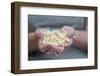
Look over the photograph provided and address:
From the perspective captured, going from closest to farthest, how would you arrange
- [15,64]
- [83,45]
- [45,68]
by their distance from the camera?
[15,64] → [45,68] → [83,45]

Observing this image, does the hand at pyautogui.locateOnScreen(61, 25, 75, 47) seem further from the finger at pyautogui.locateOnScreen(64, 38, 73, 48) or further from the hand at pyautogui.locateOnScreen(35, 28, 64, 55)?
the hand at pyautogui.locateOnScreen(35, 28, 64, 55)

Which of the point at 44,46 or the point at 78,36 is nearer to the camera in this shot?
the point at 44,46

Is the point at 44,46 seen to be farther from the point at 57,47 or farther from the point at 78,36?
the point at 78,36

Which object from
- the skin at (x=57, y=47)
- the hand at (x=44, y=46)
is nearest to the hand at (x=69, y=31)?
the skin at (x=57, y=47)

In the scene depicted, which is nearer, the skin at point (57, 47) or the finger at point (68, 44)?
the skin at point (57, 47)

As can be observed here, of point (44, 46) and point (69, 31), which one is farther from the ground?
point (69, 31)

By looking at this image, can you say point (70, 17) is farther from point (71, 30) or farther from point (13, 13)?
point (13, 13)

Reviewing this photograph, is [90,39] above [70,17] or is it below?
below

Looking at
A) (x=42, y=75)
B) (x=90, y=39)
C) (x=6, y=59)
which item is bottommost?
(x=42, y=75)

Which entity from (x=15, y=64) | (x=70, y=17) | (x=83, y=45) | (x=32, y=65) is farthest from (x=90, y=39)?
(x=15, y=64)

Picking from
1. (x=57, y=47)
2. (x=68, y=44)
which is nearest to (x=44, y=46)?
(x=57, y=47)

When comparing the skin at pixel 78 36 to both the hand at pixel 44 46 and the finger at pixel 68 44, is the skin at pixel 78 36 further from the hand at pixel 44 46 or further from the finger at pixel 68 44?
the hand at pixel 44 46
